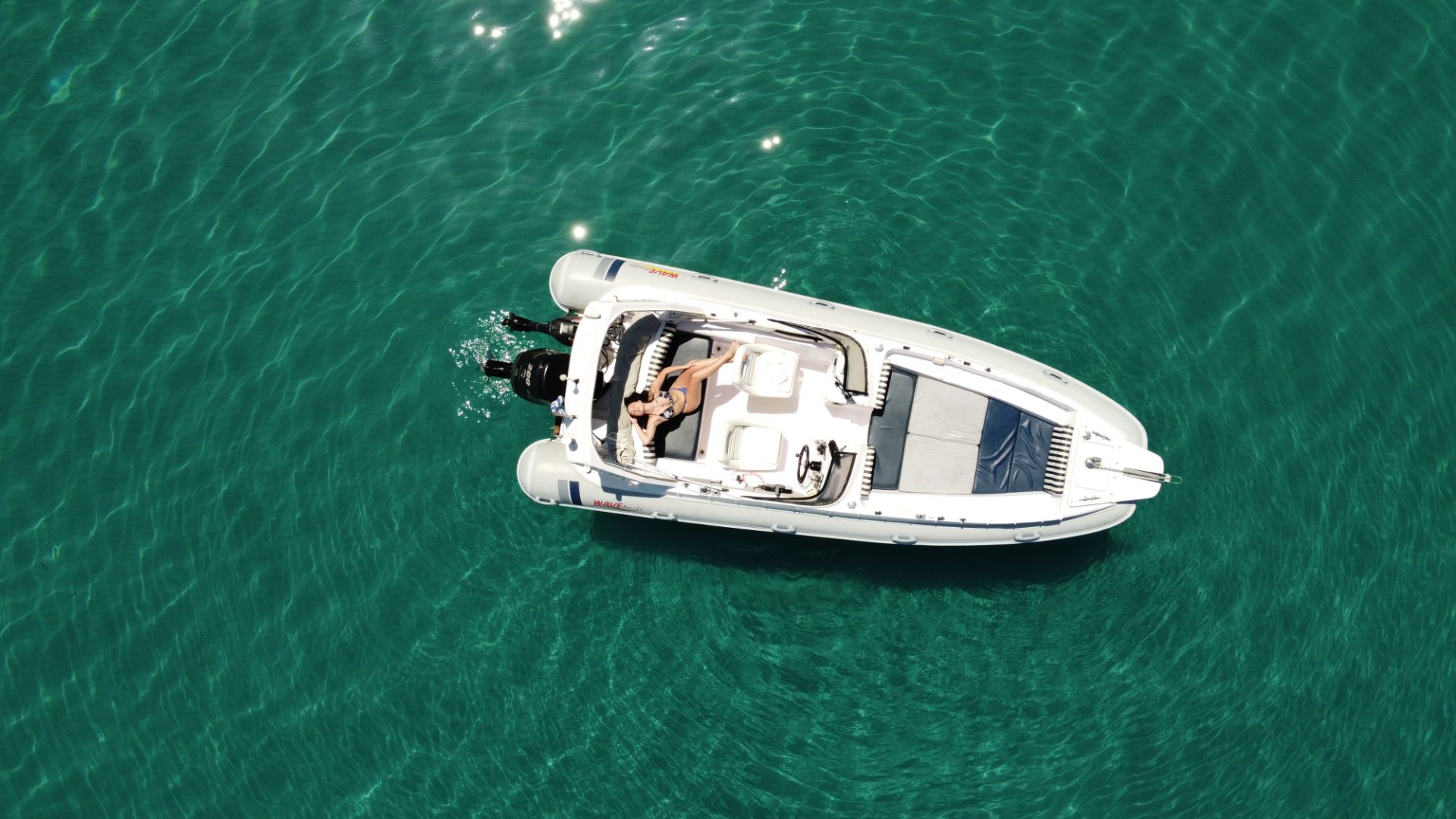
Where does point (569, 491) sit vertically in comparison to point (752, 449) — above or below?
below

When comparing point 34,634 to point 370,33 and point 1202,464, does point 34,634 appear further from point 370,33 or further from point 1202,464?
point 1202,464

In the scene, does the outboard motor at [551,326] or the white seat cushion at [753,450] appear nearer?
the white seat cushion at [753,450]

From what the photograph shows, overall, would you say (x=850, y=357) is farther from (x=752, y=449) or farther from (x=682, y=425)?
(x=682, y=425)

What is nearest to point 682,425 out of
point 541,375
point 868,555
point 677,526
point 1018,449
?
point 677,526

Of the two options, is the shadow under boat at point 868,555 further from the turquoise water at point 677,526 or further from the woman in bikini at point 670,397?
the woman in bikini at point 670,397

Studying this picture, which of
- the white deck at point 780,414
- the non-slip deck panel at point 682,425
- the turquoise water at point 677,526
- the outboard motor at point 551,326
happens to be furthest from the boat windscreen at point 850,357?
the outboard motor at point 551,326

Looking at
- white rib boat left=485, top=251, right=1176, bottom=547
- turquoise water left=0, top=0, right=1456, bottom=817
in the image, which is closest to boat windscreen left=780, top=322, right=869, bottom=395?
white rib boat left=485, top=251, right=1176, bottom=547
